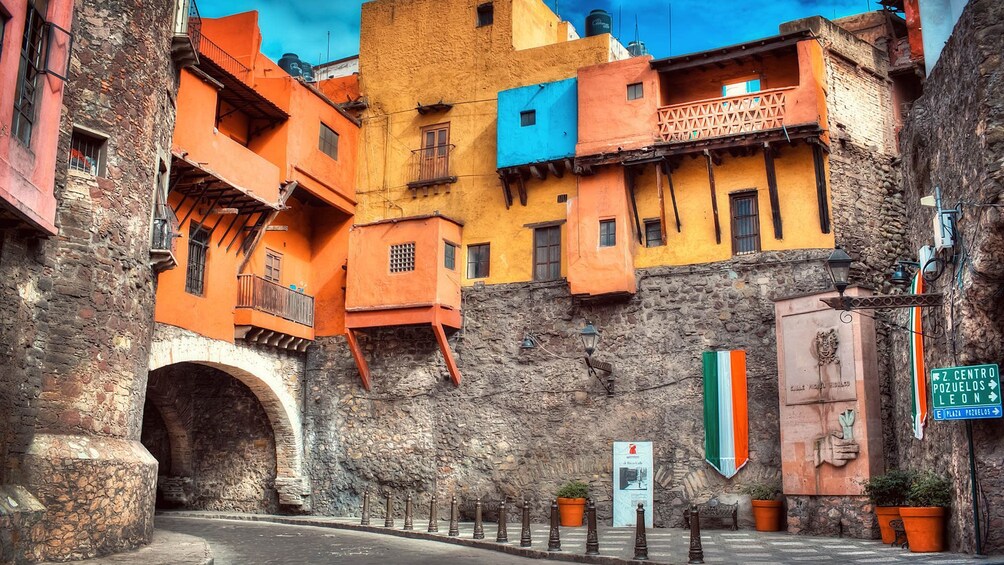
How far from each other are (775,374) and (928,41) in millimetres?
6619

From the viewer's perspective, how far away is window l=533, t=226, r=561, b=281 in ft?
69.6

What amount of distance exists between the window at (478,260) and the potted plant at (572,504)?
5563mm

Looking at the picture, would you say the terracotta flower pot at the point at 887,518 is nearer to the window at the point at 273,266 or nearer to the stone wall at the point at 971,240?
the stone wall at the point at 971,240

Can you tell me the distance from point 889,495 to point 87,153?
12.6 m

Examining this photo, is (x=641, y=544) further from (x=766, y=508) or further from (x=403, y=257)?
(x=403, y=257)

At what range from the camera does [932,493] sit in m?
11.9

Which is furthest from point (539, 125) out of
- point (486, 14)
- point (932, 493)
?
point (932, 493)

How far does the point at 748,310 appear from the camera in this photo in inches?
740

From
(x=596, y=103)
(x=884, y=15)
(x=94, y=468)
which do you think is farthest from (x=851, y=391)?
(x=94, y=468)

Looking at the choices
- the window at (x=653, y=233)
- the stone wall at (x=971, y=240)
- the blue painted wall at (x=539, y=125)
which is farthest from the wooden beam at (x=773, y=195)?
the stone wall at (x=971, y=240)

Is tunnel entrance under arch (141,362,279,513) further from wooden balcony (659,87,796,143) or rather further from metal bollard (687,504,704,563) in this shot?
metal bollard (687,504,704,563)

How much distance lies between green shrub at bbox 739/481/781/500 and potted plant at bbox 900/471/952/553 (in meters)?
5.01

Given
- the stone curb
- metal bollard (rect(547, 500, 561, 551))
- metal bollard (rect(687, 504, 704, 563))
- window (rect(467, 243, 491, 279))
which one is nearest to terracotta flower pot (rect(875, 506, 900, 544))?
metal bollard (rect(687, 504, 704, 563))

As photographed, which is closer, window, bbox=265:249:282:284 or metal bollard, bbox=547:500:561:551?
metal bollard, bbox=547:500:561:551
